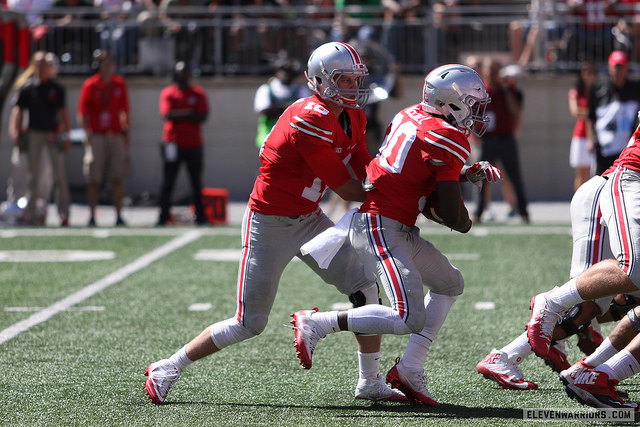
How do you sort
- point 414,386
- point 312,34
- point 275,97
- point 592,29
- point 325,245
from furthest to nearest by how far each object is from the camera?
point 312,34
point 592,29
point 275,97
point 414,386
point 325,245

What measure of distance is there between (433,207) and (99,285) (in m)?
4.43

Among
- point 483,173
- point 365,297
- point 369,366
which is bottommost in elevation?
point 369,366

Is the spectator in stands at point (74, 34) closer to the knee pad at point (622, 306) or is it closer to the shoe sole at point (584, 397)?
the knee pad at point (622, 306)

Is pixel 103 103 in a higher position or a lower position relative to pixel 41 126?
higher

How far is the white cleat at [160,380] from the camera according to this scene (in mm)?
4930

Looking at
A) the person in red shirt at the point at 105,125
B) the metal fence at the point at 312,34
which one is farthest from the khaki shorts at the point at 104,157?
the metal fence at the point at 312,34

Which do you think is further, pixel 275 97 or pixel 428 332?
pixel 275 97

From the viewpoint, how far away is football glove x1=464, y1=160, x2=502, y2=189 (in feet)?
14.9

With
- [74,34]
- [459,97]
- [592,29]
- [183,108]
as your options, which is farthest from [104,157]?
[459,97]

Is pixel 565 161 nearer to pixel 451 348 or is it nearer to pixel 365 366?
pixel 451 348

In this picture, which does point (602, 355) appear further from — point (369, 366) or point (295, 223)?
point (295, 223)

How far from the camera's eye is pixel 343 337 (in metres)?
6.64

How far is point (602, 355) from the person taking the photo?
16.3 feet

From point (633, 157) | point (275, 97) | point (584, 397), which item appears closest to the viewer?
point (584, 397)
